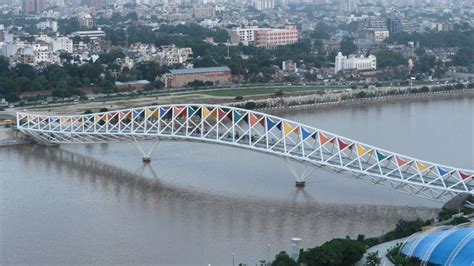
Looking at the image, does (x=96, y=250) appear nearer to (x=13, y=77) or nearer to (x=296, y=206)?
(x=296, y=206)

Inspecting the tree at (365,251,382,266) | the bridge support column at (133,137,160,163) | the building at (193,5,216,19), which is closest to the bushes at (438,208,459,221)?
the tree at (365,251,382,266)

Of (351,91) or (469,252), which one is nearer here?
(469,252)

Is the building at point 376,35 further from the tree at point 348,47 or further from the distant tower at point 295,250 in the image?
the distant tower at point 295,250

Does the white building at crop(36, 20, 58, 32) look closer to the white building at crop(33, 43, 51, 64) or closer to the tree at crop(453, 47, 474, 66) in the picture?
the white building at crop(33, 43, 51, 64)

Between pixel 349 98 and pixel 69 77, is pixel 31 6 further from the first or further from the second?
pixel 349 98

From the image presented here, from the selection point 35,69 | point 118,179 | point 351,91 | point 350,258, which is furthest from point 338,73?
point 350,258

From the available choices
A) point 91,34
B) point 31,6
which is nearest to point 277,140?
point 91,34
